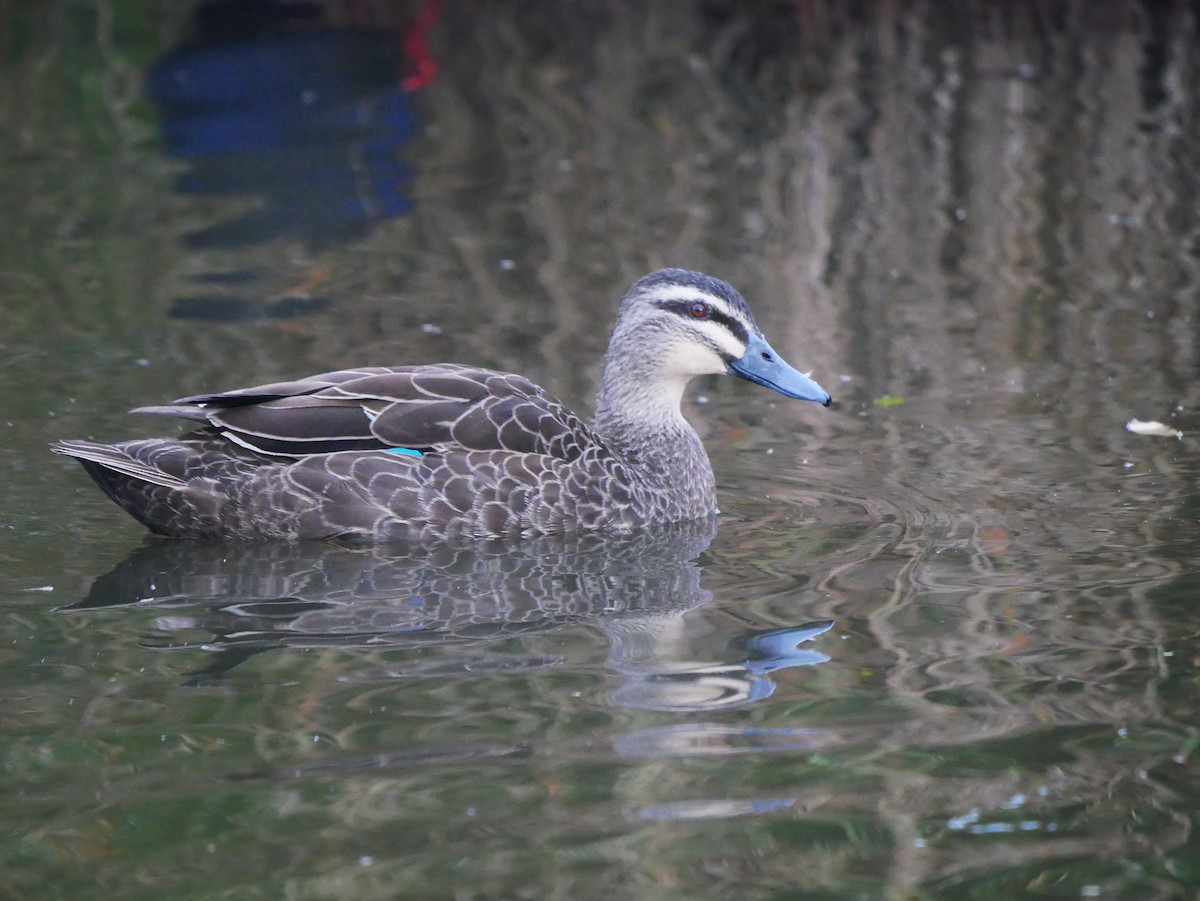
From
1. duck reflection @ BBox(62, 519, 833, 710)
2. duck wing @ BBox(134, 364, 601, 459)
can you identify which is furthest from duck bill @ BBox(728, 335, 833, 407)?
duck wing @ BBox(134, 364, 601, 459)

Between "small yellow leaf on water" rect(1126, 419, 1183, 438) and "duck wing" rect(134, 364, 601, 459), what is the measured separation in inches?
116

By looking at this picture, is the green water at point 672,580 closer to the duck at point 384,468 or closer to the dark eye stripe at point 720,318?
the duck at point 384,468

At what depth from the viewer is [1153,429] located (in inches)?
354

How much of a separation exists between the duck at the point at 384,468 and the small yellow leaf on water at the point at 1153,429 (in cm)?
182

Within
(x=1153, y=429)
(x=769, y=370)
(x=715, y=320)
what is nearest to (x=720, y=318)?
(x=715, y=320)

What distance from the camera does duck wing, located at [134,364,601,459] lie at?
8.00 m

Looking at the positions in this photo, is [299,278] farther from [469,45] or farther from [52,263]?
[469,45]

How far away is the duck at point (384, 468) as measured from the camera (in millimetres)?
7922

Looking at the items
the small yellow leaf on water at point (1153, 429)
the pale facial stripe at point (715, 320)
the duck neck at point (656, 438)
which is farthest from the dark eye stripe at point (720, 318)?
the small yellow leaf on water at point (1153, 429)

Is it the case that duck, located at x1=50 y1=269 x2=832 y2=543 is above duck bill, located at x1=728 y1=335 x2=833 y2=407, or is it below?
below

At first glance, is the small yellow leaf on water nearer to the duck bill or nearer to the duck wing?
the duck bill

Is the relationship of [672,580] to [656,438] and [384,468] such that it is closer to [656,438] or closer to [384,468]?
[656,438]

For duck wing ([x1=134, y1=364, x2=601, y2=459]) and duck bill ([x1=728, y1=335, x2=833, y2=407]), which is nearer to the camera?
duck wing ([x1=134, y1=364, x2=601, y2=459])

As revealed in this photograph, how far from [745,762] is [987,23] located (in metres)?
19.0
